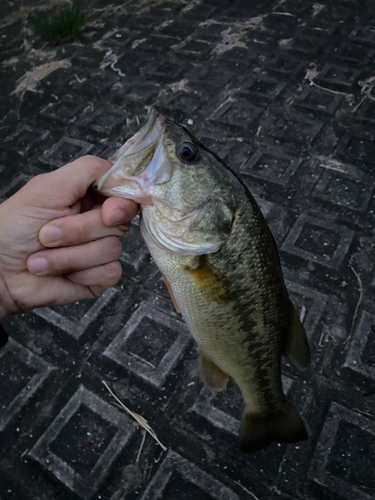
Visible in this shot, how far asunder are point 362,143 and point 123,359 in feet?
9.26

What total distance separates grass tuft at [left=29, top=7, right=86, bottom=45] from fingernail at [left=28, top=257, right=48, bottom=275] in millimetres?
4621

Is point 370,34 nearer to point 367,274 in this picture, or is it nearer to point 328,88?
point 328,88

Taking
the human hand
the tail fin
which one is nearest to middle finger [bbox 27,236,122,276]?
the human hand

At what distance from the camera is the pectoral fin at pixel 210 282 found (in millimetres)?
1578

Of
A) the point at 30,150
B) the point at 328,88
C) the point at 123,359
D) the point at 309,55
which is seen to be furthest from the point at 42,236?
the point at 309,55

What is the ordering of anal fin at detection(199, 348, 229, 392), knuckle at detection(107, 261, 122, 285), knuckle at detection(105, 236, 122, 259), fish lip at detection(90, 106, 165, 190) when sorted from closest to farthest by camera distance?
1. fish lip at detection(90, 106, 165, 190)
2. knuckle at detection(105, 236, 122, 259)
3. knuckle at detection(107, 261, 122, 285)
4. anal fin at detection(199, 348, 229, 392)

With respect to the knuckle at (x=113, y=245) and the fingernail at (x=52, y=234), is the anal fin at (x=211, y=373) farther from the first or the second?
the fingernail at (x=52, y=234)

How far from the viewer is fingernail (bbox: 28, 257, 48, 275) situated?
1.65 meters

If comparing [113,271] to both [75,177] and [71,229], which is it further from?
[75,177]

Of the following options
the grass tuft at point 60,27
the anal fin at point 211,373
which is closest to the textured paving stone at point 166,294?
the grass tuft at point 60,27

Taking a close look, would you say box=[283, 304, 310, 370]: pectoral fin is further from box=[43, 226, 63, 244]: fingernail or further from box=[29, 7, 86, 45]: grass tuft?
box=[29, 7, 86, 45]: grass tuft

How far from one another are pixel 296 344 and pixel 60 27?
5.11 meters

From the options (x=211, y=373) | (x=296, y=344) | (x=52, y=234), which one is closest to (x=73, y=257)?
(x=52, y=234)

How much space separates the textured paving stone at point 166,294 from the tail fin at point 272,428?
0.36m
